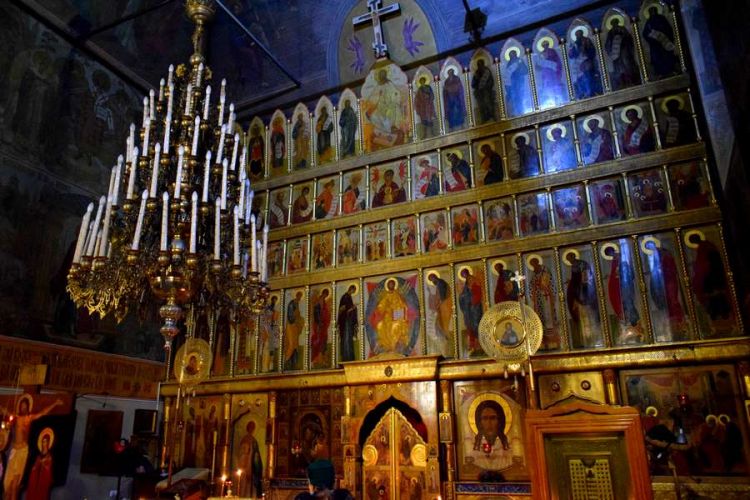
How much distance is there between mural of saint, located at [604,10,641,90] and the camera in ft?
32.4

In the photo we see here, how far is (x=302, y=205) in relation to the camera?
1220cm

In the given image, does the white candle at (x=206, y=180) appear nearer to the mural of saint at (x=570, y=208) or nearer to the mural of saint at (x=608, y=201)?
the mural of saint at (x=570, y=208)

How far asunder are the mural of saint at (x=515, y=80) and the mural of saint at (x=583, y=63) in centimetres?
83

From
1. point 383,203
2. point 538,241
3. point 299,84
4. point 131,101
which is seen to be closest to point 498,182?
point 538,241

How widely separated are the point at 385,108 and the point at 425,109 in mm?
931

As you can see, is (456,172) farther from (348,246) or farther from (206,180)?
(206,180)

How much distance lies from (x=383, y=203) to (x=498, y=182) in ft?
7.85

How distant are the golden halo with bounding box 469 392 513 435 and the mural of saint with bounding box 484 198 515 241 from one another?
110 inches

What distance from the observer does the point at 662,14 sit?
9828 millimetres

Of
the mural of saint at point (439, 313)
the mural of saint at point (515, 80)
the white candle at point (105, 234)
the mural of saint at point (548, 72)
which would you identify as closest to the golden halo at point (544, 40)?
the mural of saint at point (548, 72)

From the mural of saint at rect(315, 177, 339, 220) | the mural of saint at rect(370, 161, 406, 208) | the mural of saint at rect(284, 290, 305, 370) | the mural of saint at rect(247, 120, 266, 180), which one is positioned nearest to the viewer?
the mural of saint at rect(284, 290, 305, 370)

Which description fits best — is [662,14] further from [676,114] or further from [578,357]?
[578,357]

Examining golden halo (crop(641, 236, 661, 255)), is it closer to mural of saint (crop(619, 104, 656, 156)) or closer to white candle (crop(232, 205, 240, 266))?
mural of saint (crop(619, 104, 656, 156))

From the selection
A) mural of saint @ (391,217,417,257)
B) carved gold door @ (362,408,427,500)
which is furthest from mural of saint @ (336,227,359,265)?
carved gold door @ (362,408,427,500)
